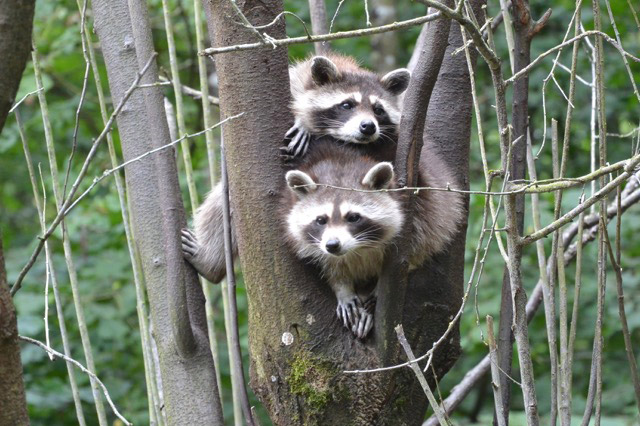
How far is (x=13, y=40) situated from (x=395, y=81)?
3.49 meters

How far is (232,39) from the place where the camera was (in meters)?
3.01

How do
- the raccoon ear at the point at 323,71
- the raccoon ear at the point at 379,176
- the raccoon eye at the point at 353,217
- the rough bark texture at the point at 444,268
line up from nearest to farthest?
1. the rough bark texture at the point at 444,268
2. the raccoon ear at the point at 379,176
3. the raccoon eye at the point at 353,217
4. the raccoon ear at the point at 323,71

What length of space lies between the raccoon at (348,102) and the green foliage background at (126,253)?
1.63 m

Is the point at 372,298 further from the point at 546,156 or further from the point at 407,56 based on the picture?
the point at 407,56

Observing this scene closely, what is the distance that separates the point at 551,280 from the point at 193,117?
20.0 ft

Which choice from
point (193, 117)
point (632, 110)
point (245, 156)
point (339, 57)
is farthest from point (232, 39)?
point (632, 110)

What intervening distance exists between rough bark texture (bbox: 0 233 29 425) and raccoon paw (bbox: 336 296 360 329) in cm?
142

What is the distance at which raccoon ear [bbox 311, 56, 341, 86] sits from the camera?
4697 millimetres

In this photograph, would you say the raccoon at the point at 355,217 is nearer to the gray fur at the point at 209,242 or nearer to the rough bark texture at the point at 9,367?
the gray fur at the point at 209,242

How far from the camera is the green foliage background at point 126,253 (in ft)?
22.1

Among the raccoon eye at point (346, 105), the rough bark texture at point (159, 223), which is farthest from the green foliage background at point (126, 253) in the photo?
the rough bark texture at point (159, 223)

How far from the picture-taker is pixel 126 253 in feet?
24.6

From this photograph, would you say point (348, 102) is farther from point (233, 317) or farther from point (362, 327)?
point (362, 327)

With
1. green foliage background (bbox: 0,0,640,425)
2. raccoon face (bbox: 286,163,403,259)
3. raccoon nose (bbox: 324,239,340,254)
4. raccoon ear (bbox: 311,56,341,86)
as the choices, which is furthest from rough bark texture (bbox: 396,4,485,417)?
green foliage background (bbox: 0,0,640,425)
